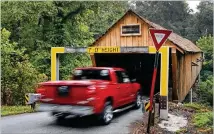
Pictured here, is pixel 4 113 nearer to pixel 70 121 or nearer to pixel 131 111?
pixel 70 121

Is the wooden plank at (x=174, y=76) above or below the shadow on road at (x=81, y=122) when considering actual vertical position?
above

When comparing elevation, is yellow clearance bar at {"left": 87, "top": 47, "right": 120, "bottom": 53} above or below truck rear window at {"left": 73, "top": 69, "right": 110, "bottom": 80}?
above

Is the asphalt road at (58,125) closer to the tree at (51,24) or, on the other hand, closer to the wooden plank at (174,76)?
the wooden plank at (174,76)

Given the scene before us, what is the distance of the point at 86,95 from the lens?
8.85m

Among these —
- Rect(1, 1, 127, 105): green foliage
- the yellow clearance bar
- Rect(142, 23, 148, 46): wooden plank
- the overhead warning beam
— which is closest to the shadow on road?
the overhead warning beam

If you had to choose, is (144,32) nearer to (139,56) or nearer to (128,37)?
(128,37)

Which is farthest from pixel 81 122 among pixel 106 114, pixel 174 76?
pixel 174 76

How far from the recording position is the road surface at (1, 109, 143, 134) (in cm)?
886

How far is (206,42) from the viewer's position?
99.3ft

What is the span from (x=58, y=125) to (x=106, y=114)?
5.07 ft

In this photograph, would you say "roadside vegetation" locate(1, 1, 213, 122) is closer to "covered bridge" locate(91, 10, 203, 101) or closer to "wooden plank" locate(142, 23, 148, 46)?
"covered bridge" locate(91, 10, 203, 101)

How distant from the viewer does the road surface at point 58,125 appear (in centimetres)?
886

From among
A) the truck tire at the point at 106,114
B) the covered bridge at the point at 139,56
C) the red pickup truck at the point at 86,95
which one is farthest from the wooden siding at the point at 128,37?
the truck tire at the point at 106,114

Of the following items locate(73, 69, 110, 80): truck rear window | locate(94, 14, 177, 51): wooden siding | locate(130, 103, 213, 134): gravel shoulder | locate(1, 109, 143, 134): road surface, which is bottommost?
locate(130, 103, 213, 134): gravel shoulder
